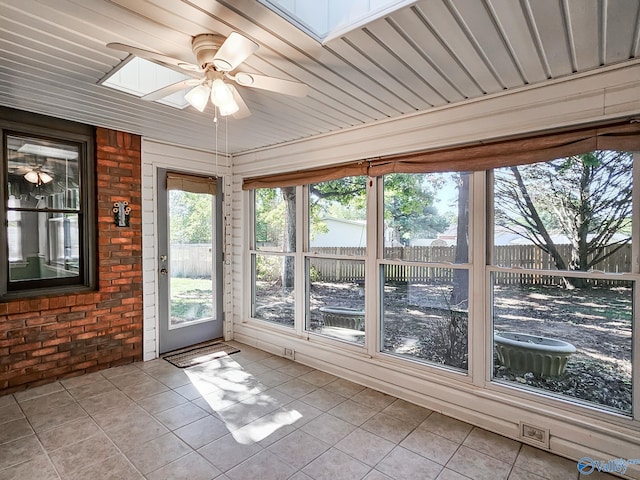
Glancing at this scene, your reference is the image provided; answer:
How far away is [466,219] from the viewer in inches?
110

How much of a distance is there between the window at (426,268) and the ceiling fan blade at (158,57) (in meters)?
2.03

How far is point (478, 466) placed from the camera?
2176 millimetres

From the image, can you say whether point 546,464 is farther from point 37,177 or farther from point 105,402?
point 37,177

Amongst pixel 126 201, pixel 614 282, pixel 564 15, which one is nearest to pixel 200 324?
pixel 126 201

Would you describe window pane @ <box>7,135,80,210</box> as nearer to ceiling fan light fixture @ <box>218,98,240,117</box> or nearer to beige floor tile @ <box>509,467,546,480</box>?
ceiling fan light fixture @ <box>218,98,240,117</box>

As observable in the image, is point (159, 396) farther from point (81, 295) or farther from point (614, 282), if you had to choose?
point (614, 282)

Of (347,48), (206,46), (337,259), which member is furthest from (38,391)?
(347,48)

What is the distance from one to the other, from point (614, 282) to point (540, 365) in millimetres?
773

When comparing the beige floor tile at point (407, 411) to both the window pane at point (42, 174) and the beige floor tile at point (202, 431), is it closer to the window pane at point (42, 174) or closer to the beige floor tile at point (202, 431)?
the beige floor tile at point (202, 431)

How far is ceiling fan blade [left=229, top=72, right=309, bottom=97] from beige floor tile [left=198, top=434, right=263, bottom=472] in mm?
2283

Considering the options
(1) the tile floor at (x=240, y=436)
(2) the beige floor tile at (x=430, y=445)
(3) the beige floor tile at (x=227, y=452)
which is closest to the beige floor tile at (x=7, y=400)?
(1) the tile floor at (x=240, y=436)

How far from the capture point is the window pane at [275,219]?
4.13m

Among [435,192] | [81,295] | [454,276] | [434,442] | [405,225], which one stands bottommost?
[434,442]

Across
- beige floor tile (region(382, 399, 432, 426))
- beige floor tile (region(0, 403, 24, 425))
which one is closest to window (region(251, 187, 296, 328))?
beige floor tile (region(382, 399, 432, 426))
